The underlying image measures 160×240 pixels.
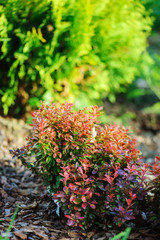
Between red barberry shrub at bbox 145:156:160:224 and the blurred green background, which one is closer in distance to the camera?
red barberry shrub at bbox 145:156:160:224

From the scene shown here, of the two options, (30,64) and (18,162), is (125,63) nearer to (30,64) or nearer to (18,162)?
(30,64)

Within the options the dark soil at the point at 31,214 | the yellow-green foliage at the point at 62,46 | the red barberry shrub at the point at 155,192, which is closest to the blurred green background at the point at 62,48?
the yellow-green foliage at the point at 62,46

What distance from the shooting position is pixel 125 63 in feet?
13.6

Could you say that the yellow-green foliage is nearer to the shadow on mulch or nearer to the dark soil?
the dark soil

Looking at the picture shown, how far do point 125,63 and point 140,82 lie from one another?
1.99 meters

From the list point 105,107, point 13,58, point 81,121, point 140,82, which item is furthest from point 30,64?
point 140,82

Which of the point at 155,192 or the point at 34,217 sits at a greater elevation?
the point at 155,192

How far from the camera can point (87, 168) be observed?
1.73 meters

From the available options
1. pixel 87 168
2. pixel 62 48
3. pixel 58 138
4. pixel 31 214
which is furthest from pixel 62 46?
pixel 31 214

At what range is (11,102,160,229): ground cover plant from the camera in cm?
165

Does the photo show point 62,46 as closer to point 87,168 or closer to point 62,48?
point 62,48

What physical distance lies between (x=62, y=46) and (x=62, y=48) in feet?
0.18

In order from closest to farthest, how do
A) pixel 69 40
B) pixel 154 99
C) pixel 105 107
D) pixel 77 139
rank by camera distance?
1. pixel 77 139
2. pixel 69 40
3. pixel 105 107
4. pixel 154 99

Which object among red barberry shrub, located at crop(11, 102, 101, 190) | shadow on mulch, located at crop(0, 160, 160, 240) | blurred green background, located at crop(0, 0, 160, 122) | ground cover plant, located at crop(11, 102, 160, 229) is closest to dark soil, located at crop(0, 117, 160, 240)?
shadow on mulch, located at crop(0, 160, 160, 240)
